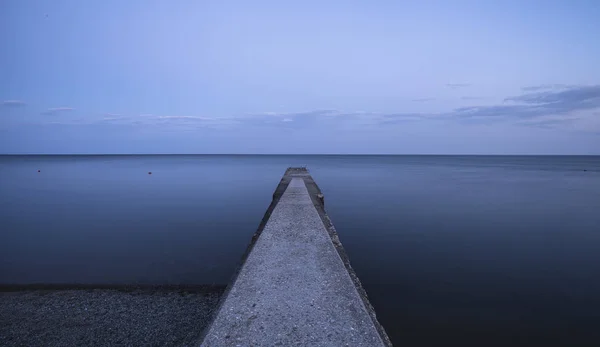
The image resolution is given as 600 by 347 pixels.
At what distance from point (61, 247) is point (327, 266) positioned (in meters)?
9.00

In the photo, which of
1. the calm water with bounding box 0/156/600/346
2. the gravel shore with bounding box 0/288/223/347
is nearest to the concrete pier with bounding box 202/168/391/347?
the gravel shore with bounding box 0/288/223/347

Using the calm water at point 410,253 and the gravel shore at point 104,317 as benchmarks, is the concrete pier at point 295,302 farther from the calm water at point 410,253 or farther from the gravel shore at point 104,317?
the calm water at point 410,253

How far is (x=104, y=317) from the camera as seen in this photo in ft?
17.1

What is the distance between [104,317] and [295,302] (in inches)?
140

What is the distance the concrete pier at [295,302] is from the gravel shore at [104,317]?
3.47 ft

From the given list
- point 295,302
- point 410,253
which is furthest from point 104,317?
point 410,253

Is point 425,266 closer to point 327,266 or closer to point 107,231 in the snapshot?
point 327,266

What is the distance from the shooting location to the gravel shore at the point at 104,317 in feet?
15.3

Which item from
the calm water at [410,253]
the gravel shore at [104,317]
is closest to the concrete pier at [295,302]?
the gravel shore at [104,317]

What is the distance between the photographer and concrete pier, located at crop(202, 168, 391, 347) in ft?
10.7

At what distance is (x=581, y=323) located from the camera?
5.53m

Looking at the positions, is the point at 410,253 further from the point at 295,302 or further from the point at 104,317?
the point at 104,317

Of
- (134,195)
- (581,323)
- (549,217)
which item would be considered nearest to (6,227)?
(134,195)

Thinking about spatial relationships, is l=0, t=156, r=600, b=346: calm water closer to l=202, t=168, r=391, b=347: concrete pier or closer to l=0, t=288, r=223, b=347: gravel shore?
l=0, t=288, r=223, b=347: gravel shore
